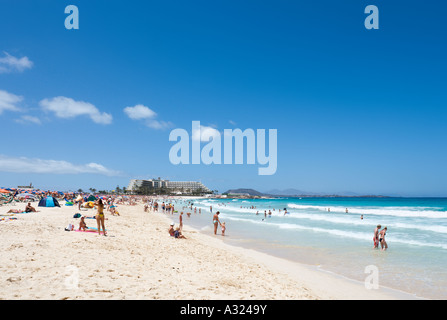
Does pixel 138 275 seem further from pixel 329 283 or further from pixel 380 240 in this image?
pixel 380 240

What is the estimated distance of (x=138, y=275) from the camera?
20.8ft

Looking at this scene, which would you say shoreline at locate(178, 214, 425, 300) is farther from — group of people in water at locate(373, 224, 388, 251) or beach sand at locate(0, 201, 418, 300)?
group of people in water at locate(373, 224, 388, 251)

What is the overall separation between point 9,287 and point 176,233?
9.42m

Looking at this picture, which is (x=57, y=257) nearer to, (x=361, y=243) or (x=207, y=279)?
(x=207, y=279)

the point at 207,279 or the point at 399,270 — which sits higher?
the point at 207,279

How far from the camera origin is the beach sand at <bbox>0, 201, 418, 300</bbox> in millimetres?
5137

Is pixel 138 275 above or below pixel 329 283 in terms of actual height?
above

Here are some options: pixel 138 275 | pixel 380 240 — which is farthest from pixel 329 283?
pixel 380 240

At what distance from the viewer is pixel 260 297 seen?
569cm

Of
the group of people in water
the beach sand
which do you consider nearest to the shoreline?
the beach sand
